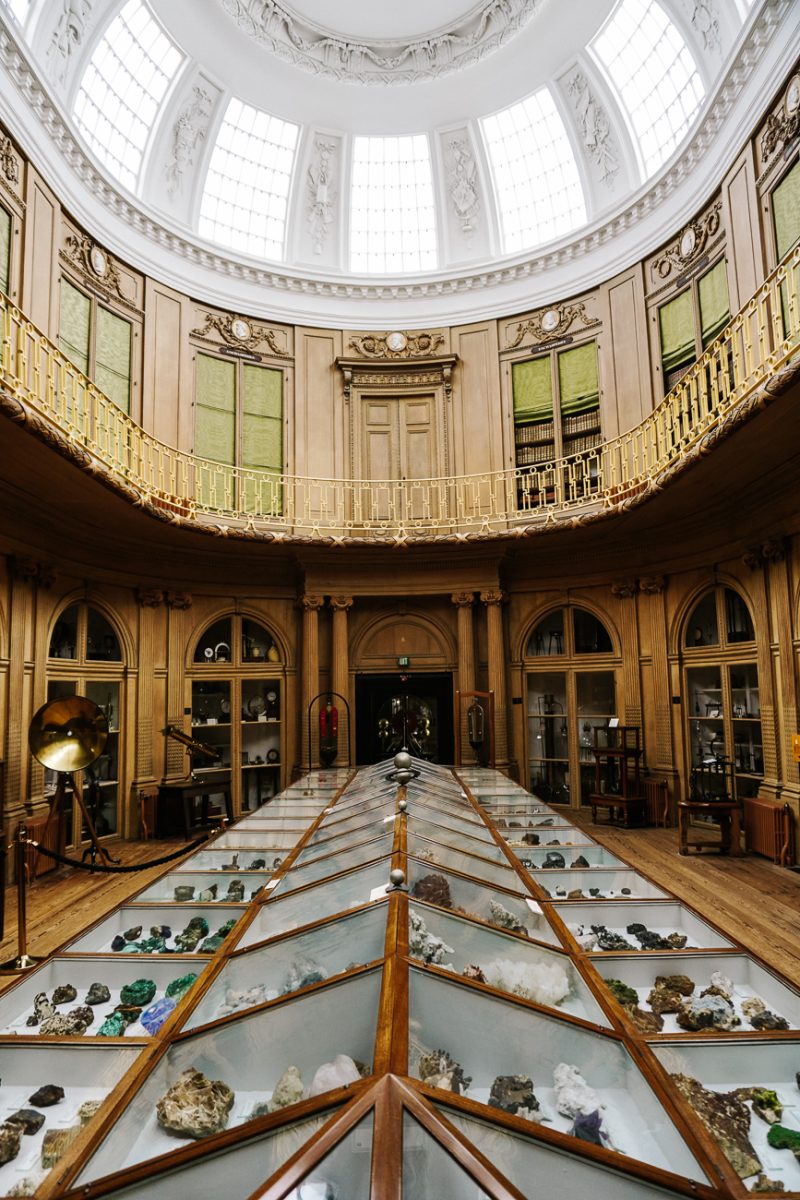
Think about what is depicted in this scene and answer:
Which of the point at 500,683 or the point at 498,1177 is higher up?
the point at 500,683

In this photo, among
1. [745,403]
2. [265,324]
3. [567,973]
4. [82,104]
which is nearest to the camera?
[567,973]

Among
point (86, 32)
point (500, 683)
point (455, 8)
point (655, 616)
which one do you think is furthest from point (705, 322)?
point (86, 32)

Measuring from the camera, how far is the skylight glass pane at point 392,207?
12859 mm

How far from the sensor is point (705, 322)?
9.41m

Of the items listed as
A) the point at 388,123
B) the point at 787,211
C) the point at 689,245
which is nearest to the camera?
the point at 787,211

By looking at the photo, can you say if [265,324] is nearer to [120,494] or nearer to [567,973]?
[120,494]

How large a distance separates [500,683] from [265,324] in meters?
6.95

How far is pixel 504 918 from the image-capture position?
2707 millimetres

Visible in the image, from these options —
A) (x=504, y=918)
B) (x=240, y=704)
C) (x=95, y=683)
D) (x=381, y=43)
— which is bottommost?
(x=504, y=918)

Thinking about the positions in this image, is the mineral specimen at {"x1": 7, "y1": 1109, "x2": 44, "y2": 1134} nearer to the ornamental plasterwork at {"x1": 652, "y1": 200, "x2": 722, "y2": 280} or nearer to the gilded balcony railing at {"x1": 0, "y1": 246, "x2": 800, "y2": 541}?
the gilded balcony railing at {"x1": 0, "y1": 246, "x2": 800, "y2": 541}

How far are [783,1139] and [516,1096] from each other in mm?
661

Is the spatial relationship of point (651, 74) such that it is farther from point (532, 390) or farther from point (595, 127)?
point (532, 390)

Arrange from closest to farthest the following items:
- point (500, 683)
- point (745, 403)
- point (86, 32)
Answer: point (745, 403) < point (86, 32) < point (500, 683)

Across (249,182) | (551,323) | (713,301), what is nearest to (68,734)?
(713,301)
